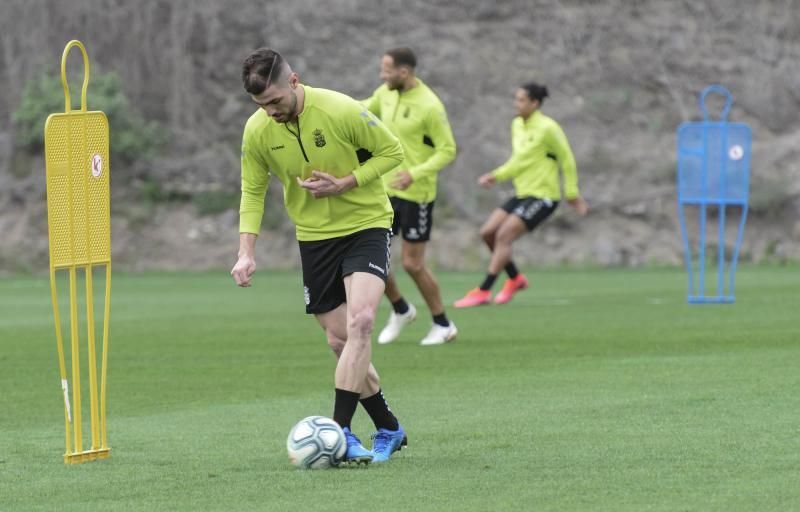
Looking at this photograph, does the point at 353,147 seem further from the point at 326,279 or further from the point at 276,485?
the point at 276,485

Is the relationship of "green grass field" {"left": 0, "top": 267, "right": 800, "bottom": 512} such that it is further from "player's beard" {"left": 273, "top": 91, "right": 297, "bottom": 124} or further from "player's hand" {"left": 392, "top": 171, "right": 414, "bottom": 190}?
"player's beard" {"left": 273, "top": 91, "right": 297, "bottom": 124}

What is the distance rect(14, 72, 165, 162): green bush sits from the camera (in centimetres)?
3231

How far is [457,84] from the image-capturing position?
1341 inches

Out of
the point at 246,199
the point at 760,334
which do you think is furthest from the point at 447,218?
the point at 246,199

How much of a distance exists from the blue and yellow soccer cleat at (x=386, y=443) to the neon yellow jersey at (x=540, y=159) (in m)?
10.3

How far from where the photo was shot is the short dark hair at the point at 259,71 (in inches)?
284

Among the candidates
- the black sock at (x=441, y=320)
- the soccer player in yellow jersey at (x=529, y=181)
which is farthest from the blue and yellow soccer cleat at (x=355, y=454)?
the soccer player in yellow jersey at (x=529, y=181)

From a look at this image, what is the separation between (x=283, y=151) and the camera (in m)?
7.66

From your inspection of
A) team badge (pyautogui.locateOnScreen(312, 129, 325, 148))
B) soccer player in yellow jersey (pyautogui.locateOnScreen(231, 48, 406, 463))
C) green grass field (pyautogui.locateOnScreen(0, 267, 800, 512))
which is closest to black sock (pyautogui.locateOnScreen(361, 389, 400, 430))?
soccer player in yellow jersey (pyautogui.locateOnScreen(231, 48, 406, 463))

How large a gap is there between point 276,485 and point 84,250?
1.63 meters

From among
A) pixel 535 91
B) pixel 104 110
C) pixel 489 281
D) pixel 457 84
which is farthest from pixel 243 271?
pixel 457 84

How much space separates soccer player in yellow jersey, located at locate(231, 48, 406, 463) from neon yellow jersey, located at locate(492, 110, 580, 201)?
1003 centimetres

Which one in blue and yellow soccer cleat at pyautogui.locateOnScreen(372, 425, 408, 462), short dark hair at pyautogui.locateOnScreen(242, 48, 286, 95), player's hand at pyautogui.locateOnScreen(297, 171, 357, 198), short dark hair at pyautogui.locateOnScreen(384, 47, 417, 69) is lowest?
blue and yellow soccer cleat at pyautogui.locateOnScreen(372, 425, 408, 462)

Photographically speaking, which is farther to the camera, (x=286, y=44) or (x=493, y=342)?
(x=286, y=44)
